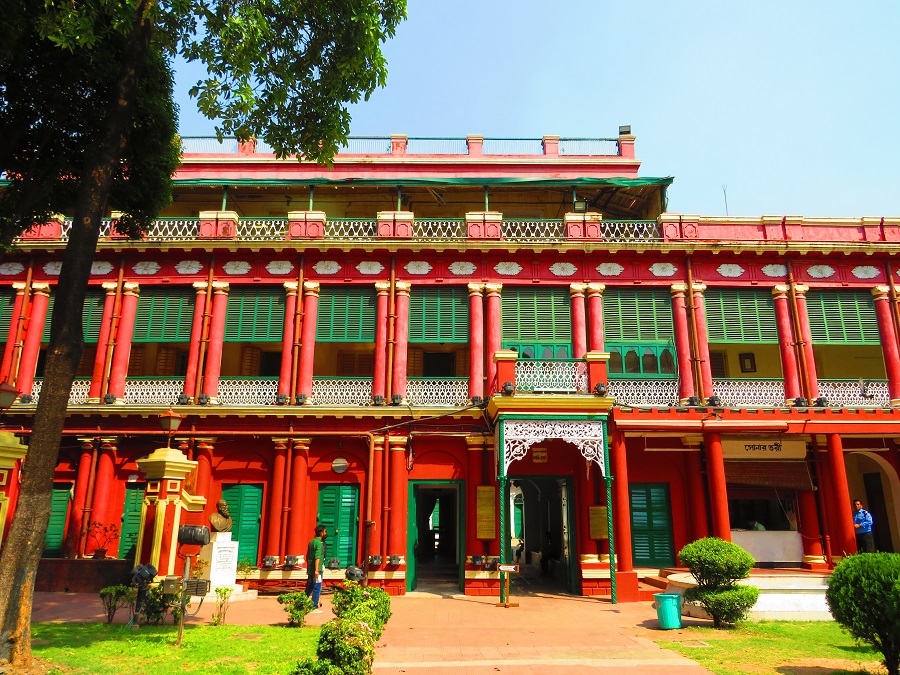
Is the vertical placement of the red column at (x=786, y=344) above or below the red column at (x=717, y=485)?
above

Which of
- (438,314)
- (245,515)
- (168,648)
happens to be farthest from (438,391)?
(168,648)

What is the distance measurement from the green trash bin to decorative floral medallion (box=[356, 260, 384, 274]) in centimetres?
1134

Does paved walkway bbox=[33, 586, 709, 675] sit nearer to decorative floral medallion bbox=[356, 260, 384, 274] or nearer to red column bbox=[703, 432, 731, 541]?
red column bbox=[703, 432, 731, 541]

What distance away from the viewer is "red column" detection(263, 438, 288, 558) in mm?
16547

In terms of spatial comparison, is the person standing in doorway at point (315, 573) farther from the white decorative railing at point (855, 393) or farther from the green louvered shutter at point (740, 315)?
the white decorative railing at point (855, 393)

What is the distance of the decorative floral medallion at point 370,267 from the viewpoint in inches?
736

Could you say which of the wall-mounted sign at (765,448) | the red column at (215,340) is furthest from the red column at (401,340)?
the wall-mounted sign at (765,448)

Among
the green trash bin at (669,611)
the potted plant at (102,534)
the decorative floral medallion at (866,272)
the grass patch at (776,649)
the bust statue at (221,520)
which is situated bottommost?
the grass patch at (776,649)

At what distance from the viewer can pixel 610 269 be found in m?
18.7

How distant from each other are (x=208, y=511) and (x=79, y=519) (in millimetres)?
3276

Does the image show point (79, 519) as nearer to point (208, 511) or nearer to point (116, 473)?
point (116, 473)

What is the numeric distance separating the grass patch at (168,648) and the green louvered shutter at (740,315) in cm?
1351

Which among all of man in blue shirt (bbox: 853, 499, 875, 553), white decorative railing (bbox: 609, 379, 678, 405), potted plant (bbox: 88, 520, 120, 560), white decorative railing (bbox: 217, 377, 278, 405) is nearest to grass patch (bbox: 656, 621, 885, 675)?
man in blue shirt (bbox: 853, 499, 875, 553)

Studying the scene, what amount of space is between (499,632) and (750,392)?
34.4 ft
